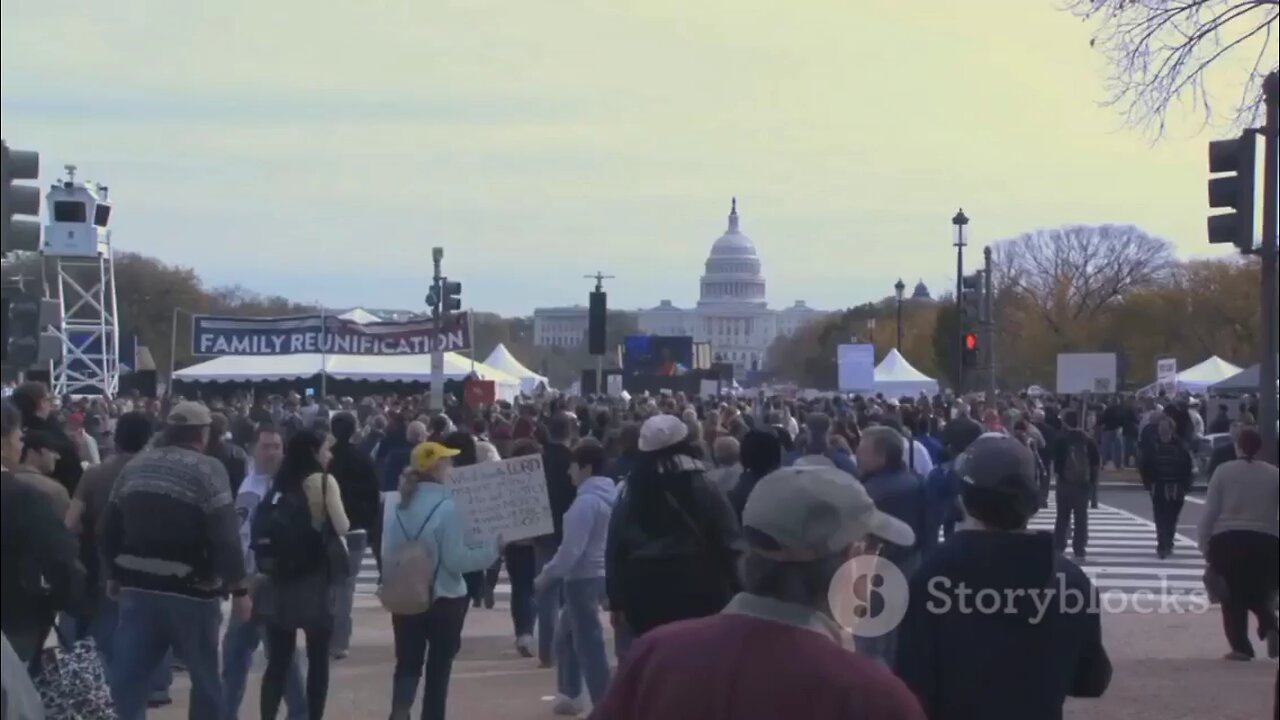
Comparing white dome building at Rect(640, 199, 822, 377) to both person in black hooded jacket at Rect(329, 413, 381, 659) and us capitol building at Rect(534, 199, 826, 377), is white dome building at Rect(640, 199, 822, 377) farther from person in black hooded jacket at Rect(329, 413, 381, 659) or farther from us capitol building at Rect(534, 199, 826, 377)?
person in black hooded jacket at Rect(329, 413, 381, 659)

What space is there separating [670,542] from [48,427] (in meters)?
4.39

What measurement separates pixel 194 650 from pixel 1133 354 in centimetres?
6433

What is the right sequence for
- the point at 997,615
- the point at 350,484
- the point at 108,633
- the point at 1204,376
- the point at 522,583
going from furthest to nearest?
the point at 1204,376 < the point at 522,583 < the point at 350,484 < the point at 108,633 < the point at 997,615

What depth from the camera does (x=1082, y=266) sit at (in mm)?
86188

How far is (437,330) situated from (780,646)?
82.8 feet

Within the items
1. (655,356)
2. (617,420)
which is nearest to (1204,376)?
(655,356)

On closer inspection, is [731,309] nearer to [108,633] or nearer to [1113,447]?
[1113,447]

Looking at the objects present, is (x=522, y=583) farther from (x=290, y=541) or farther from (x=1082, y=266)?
(x=1082, y=266)

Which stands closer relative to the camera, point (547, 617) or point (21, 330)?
point (21, 330)

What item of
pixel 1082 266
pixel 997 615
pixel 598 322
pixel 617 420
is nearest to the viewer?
pixel 997 615

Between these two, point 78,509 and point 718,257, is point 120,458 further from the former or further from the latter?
point 718,257

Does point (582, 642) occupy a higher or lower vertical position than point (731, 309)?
lower

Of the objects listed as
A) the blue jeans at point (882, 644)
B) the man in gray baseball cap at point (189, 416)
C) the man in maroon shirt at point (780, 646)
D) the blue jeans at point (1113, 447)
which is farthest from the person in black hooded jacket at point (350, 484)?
the blue jeans at point (1113, 447)

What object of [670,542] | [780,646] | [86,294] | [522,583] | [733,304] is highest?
[733,304]
